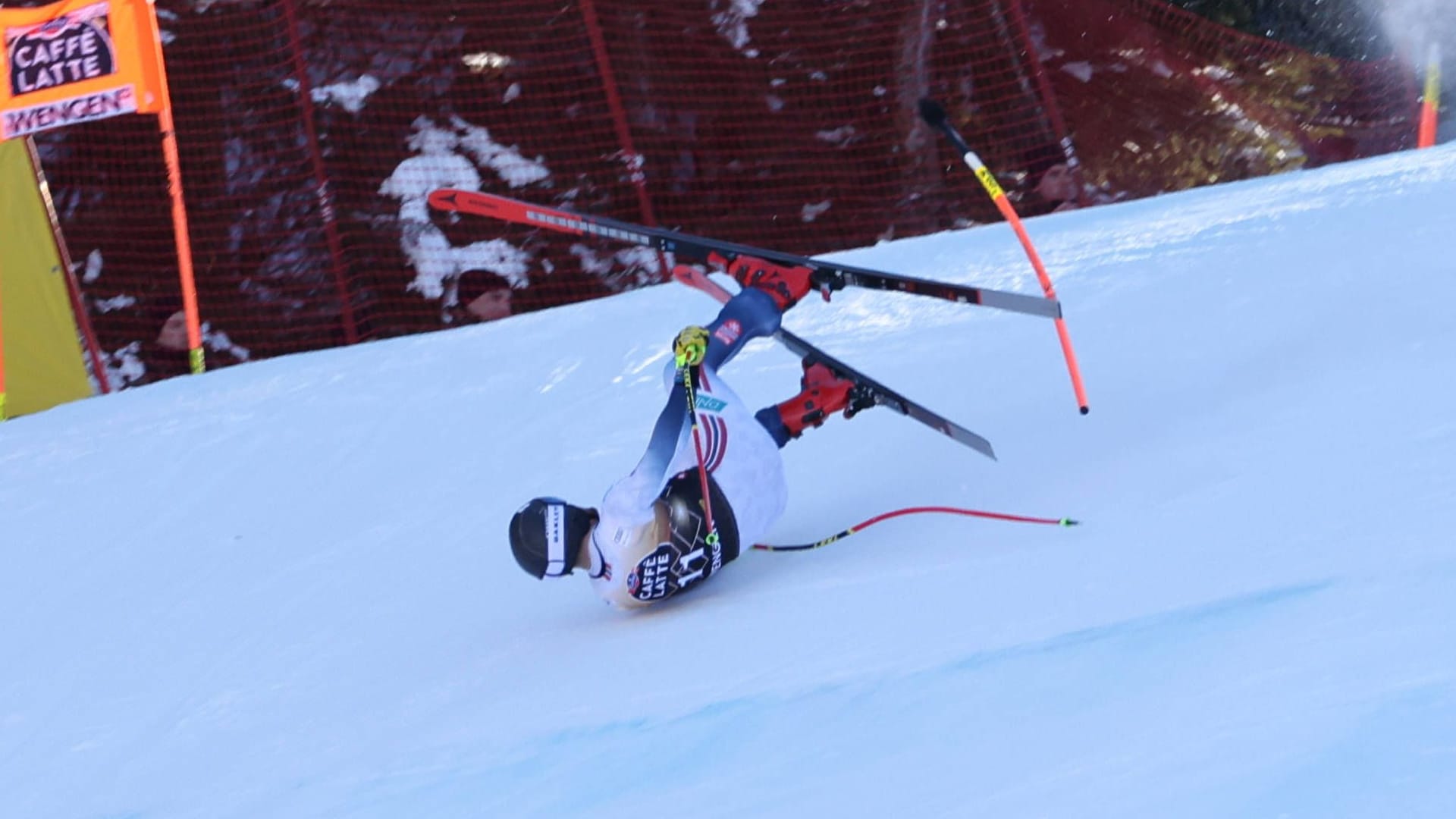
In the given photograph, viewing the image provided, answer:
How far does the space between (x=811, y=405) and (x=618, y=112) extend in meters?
4.28

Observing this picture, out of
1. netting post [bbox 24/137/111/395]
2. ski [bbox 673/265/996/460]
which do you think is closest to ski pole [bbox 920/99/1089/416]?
ski [bbox 673/265/996/460]

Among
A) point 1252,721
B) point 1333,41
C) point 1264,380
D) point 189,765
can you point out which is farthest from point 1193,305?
point 1333,41

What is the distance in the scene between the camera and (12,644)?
437 centimetres

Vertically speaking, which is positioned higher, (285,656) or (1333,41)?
(1333,41)

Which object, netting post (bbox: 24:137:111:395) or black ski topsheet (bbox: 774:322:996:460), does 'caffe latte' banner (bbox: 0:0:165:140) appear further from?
black ski topsheet (bbox: 774:322:996:460)

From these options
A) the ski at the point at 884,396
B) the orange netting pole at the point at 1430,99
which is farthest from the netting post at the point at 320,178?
the orange netting pole at the point at 1430,99

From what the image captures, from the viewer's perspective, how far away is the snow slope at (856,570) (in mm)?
2363

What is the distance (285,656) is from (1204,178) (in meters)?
5.73

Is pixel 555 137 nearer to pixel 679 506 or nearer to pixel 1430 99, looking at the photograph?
pixel 1430 99

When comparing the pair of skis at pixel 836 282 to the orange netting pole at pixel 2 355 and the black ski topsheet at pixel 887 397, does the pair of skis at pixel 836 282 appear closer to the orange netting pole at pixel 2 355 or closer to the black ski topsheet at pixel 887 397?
the black ski topsheet at pixel 887 397

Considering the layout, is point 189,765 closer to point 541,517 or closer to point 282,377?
point 541,517

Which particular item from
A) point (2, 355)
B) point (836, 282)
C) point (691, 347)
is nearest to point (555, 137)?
point (2, 355)

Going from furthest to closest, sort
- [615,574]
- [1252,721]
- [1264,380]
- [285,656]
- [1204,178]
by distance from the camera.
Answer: [1204,178] → [1264,380] → [285,656] → [615,574] → [1252,721]

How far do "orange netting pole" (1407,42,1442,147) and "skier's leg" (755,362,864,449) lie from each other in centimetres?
473
